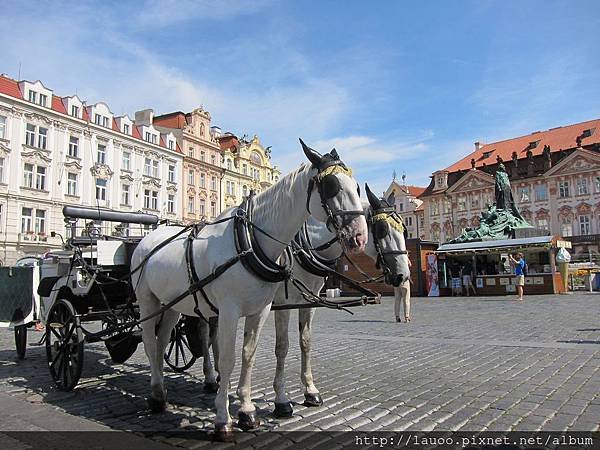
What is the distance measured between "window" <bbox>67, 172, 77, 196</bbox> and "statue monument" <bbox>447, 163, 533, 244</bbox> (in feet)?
92.9

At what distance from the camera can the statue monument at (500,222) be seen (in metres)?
25.3

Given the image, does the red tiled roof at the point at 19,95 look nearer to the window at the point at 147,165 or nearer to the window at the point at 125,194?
the window at the point at 147,165

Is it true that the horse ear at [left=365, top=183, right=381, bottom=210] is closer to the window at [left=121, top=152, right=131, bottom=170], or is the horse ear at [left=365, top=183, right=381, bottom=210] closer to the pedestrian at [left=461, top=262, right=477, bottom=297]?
the pedestrian at [left=461, top=262, right=477, bottom=297]

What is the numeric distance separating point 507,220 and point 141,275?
24.8 metres

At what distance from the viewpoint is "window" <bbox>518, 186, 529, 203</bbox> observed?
57.8 meters

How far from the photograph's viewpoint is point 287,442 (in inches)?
145

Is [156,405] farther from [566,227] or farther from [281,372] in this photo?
[566,227]

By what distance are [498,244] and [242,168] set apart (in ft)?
130

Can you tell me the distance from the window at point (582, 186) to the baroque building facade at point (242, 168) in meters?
35.3

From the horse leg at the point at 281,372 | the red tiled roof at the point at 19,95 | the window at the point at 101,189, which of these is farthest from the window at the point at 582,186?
the horse leg at the point at 281,372

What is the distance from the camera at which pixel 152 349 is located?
4750mm

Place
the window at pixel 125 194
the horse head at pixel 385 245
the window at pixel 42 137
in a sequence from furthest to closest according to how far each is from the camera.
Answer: the window at pixel 125 194, the window at pixel 42 137, the horse head at pixel 385 245

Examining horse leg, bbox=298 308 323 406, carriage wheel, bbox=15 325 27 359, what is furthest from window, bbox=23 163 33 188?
horse leg, bbox=298 308 323 406

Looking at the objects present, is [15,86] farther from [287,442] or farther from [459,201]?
[459,201]
